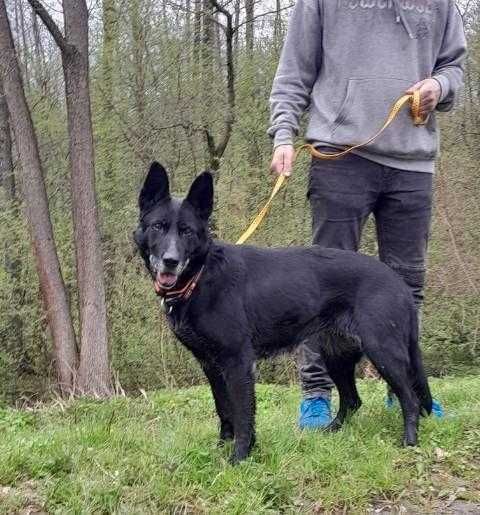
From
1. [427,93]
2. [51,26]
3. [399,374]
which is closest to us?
[399,374]

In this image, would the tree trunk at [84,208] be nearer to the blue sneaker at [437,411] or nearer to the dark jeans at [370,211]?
the dark jeans at [370,211]

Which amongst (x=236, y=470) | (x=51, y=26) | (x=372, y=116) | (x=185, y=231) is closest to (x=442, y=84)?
(x=372, y=116)

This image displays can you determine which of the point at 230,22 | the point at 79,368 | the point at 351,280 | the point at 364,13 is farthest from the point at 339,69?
the point at 230,22

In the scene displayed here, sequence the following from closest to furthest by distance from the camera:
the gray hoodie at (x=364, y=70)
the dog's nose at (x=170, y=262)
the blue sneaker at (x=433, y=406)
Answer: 1. the dog's nose at (x=170, y=262)
2. the gray hoodie at (x=364, y=70)
3. the blue sneaker at (x=433, y=406)

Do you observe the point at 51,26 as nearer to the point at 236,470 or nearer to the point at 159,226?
the point at 159,226

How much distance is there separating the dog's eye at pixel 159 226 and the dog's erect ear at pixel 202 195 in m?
0.18

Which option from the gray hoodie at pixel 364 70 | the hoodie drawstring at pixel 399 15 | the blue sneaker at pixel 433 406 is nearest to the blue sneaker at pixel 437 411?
the blue sneaker at pixel 433 406

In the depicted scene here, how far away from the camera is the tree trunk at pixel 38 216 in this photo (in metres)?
8.47

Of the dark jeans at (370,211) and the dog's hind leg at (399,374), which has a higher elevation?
the dark jeans at (370,211)

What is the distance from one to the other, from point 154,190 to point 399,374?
1.57 metres

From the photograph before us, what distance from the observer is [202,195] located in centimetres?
355

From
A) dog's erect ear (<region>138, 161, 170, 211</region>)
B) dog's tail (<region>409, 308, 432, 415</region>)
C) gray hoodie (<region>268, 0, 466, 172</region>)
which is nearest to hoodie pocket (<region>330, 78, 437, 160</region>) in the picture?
gray hoodie (<region>268, 0, 466, 172</region>)

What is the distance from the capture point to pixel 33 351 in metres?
10.7

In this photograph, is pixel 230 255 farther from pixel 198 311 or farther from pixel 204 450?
pixel 204 450
